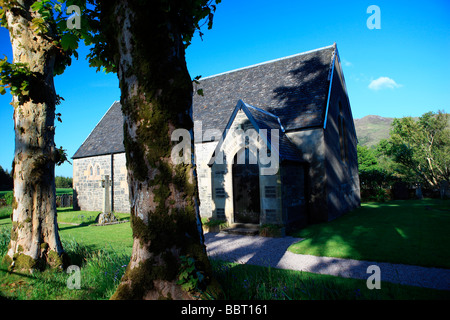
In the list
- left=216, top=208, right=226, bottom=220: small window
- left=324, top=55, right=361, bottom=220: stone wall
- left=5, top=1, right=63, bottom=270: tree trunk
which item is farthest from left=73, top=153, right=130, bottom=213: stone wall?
left=324, top=55, right=361, bottom=220: stone wall

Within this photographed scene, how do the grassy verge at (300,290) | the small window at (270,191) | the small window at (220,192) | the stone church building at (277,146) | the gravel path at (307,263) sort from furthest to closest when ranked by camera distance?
the small window at (220,192)
the stone church building at (277,146)
the small window at (270,191)
the gravel path at (307,263)
the grassy verge at (300,290)

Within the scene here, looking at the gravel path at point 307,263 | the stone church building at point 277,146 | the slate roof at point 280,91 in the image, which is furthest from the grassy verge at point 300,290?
the slate roof at point 280,91

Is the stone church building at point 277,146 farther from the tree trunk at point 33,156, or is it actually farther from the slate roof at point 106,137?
the tree trunk at point 33,156

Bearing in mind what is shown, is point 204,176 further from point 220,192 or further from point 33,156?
point 33,156

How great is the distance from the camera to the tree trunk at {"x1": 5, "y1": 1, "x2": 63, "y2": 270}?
5.33 meters

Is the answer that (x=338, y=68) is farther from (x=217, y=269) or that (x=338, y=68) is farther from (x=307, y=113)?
(x=217, y=269)

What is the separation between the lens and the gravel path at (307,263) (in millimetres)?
4969

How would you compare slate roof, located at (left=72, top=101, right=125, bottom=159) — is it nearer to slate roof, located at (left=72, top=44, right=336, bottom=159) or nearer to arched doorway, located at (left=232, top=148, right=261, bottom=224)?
slate roof, located at (left=72, top=44, right=336, bottom=159)

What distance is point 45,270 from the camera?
5.17 m

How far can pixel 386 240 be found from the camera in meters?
7.68

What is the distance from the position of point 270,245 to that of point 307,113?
6798 millimetres

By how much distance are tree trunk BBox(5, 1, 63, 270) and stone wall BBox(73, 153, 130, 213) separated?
12.9 metres

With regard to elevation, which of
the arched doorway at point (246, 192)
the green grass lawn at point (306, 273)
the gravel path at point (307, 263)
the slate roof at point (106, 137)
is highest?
the slate roof at point (106, 137)

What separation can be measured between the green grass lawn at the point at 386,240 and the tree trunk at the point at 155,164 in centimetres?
497
